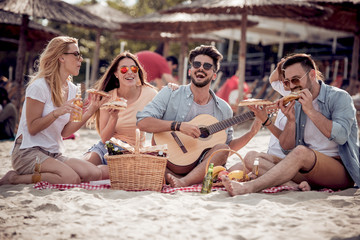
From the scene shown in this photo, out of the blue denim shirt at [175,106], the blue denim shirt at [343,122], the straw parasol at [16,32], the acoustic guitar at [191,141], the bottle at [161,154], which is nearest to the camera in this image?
the blue denim shirt at [343,122]

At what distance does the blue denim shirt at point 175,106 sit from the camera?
497 cm

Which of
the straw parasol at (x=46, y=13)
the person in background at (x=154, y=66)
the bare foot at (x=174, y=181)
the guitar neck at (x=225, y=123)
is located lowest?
the bare foot at (x=174, y=181)

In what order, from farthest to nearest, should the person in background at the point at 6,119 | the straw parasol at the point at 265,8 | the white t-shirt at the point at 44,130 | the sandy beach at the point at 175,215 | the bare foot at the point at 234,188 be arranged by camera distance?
the person in background at the point at 6,119 < the straw parasol at the point at 265,8 < the white t-shirt at the point at 44,130 < the bare foot at the point at 234,188 < the sandy beach at the point at 175,215

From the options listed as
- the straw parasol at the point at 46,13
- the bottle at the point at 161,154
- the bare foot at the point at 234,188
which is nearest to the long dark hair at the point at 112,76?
the bottle at the point at 161,154

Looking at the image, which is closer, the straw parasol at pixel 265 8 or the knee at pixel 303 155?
the knee at pixel 303 155

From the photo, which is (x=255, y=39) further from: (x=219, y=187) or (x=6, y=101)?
(x=219, y=187)

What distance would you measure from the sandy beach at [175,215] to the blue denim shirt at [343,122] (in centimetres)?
31

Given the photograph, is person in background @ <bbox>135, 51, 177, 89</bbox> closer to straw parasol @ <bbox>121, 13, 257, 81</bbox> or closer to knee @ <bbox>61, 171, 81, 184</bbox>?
straw parasol @ <bbox>121, 13, 257, 81</bbox>

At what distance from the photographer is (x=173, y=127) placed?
4730mm

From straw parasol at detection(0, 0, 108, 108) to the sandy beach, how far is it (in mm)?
6254

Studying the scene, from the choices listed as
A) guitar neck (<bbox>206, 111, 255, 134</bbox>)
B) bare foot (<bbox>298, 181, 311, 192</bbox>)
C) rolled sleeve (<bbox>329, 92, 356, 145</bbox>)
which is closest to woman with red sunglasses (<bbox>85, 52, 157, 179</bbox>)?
guitar neck (<bbox>206, 111, 255, 134</bbox>)

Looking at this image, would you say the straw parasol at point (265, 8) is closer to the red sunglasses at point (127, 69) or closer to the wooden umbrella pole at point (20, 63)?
the wooden umbrella pole at point (20, 63)

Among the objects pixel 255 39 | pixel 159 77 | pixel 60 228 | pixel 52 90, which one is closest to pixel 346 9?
pixel 159 77

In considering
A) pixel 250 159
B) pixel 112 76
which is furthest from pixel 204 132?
pixel 112 76
